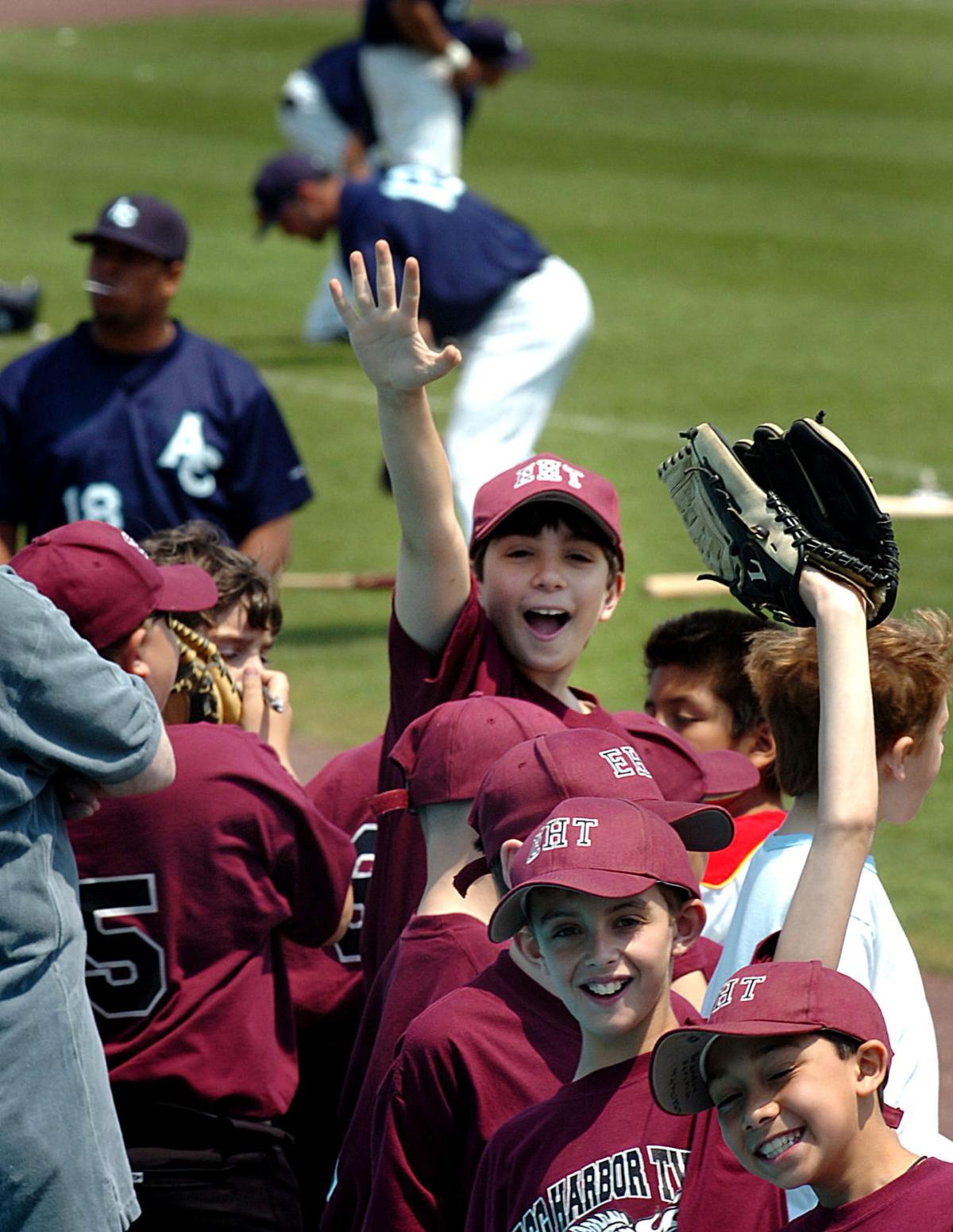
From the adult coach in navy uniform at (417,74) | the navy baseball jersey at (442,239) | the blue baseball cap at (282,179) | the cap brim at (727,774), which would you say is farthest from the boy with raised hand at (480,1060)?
the adult coach in navy uniform at (417,74)

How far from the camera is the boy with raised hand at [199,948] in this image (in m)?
3.47

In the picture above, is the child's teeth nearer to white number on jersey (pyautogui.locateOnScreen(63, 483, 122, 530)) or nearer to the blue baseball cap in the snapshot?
white number on jersey (pyautogui.locateOnScreen(63, 483, 122, 530))

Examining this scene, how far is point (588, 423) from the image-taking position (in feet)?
42.7

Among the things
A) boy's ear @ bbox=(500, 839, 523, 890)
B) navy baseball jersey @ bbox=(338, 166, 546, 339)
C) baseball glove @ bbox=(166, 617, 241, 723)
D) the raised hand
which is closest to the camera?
boy's ear @ bbox=(500, 839, 523, 890)

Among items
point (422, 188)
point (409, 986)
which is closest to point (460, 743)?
point (409, 986)

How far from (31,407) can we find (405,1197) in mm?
3676

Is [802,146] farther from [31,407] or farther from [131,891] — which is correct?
[131,891]

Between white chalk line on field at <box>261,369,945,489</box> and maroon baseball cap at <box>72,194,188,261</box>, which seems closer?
maroon baseball cap at <box>72,194,188,261</box>

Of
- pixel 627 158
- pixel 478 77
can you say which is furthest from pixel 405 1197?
pixel 627 158

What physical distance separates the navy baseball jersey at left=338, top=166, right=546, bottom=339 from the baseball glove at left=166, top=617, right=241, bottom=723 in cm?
412

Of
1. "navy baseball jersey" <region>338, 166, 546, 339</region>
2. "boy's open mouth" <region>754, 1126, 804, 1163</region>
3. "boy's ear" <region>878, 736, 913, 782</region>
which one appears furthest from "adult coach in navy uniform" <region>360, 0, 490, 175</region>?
"boy's open mouth" <region>754, 1126, 804, 1163</region>

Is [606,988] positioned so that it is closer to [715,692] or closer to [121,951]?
[121,951]

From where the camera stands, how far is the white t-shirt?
2.92 meters

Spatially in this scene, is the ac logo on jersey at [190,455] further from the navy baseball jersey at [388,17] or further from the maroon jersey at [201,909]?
the navy baseball jersey at [388,17]
